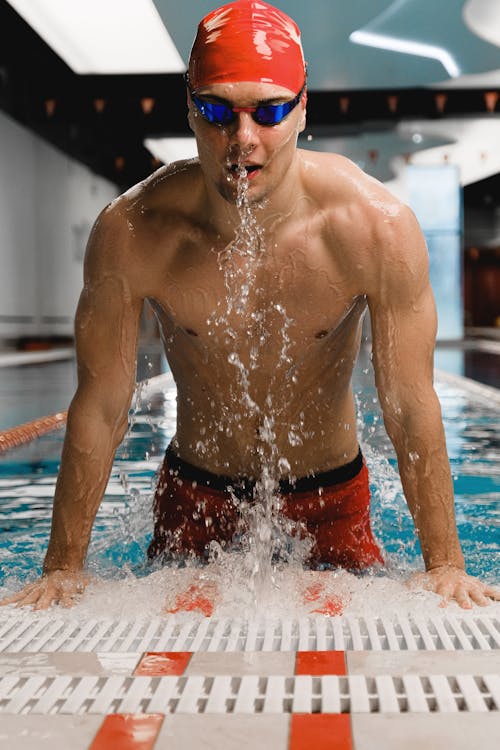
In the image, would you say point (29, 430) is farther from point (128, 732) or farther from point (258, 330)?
point (128, 732)

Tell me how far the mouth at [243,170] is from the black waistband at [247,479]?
88 cm

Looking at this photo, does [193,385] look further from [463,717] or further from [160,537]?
[463,717]

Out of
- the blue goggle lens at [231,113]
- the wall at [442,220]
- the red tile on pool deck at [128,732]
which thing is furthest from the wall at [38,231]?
the red tile on pool deck at [128,732]

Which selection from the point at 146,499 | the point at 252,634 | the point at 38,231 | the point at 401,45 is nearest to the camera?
the point at 252,634

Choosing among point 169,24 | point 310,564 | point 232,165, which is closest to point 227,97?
point 232,165

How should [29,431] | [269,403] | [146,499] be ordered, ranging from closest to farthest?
[269,403], [146,499], [29,431]

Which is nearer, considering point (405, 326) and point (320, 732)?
point (320, 732)

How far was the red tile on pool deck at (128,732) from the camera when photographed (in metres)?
1.25

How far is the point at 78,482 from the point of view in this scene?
210 centimetres

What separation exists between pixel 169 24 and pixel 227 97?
11.5 meters

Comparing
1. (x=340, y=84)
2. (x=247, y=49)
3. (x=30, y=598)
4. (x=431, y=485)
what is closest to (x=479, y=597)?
(x=431, y=485)

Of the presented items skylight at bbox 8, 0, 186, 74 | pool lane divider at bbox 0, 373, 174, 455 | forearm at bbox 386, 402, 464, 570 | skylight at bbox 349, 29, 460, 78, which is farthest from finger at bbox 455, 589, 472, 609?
skylight at bbox 349, 29, 460, 78

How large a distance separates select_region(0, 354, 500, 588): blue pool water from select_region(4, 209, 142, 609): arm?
0.31 meters

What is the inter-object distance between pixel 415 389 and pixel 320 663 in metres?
0.69
